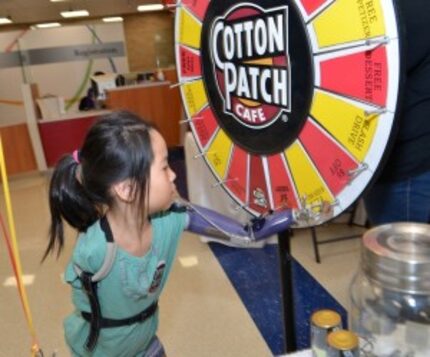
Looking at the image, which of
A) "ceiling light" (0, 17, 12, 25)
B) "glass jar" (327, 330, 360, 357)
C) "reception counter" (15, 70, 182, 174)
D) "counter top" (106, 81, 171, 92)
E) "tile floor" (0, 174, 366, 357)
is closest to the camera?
"glass jar" (327, 330, 360, 357)

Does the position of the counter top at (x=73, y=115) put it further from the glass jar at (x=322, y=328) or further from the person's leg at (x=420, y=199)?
the glass jar at (x=322, y=328)

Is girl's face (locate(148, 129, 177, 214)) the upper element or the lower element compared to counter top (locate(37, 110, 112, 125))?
upper

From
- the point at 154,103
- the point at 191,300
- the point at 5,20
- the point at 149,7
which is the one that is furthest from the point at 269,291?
the point at 5,20

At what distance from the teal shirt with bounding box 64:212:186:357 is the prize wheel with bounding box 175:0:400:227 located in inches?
7.9

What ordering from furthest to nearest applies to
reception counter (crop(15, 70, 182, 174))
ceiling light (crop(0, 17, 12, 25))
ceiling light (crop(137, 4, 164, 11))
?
1. ceiling light (crop(137, 4, 164, 11))
2. ceiling light (crop(0, 17, 12, 25))
3. reception counter (crop(15, 70, 182, 174))

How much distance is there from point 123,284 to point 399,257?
1.92 ft

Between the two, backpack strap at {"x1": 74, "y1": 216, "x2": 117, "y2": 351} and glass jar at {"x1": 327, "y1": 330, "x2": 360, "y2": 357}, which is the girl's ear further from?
glass jar at {"x1": 327, "y1": 330, "x2": 360, "y2": 357}

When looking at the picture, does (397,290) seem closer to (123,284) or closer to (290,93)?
(290,93)

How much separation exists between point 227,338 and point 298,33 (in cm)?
145

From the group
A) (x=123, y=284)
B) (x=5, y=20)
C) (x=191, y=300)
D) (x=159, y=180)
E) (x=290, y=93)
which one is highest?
→ (x=5, y=20)

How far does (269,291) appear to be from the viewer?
217cm

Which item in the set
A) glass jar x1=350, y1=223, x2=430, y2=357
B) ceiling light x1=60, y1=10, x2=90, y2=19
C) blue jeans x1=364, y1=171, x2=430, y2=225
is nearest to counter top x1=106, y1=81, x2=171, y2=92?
blue jeans x1=364, y1=171, x2=430, y2=225

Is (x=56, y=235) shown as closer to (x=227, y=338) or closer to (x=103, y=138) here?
(x=103, y=138)

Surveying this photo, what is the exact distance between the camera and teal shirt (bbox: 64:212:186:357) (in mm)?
931
